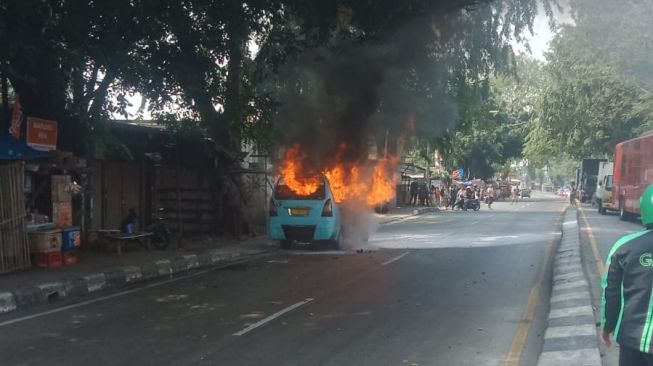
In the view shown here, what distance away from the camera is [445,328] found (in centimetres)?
668

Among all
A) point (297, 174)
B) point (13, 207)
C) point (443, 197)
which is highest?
point (297, 174)

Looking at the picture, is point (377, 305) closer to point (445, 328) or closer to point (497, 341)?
point (445, 328)

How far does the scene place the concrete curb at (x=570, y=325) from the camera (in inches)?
206

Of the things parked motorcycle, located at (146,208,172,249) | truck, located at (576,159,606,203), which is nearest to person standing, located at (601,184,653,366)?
parked motorcycle, located at (146,208,172,249)

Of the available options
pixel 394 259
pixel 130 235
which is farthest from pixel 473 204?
pixel 130 235

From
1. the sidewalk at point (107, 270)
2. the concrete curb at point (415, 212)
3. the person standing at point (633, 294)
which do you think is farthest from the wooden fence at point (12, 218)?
the concrete curb at point (415, 212)

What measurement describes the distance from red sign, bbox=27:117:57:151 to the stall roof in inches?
13.7

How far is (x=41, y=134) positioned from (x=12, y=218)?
1873mm

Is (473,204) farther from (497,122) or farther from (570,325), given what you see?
(570,325)

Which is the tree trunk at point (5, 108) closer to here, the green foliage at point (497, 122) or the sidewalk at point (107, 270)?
the sidewalk at point (107, 270)

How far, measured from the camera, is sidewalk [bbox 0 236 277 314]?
8.57m

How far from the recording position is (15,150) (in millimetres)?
10188

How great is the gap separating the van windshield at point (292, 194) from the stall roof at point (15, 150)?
17.5ft

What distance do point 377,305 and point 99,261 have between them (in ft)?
20.4
